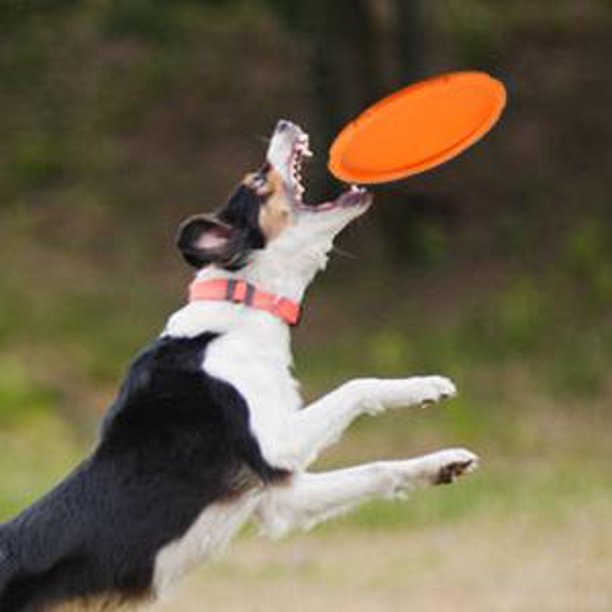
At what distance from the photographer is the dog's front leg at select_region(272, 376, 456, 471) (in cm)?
730

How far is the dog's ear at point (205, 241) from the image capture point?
7.58 metres

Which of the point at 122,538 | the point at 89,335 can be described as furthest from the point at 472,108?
the point at 89,335

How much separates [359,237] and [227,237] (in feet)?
50.7

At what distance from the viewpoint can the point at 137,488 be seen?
7207 millimetres

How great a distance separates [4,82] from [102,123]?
1.48 m

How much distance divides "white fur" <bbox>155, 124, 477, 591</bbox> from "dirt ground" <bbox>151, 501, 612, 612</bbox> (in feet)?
13.8

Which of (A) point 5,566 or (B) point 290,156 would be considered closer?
(A) point 5,566

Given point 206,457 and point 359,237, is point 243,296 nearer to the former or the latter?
point 206,457

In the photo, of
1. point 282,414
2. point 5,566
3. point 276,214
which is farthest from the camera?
point 276,214

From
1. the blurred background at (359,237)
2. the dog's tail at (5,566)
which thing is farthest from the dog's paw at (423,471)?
the blurred background at (359,237)

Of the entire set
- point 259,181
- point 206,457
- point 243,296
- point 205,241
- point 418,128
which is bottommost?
point 206,457

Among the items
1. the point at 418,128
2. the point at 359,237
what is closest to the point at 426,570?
the point at 418,128

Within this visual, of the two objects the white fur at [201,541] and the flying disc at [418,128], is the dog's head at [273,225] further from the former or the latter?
the white fur at [201,541]

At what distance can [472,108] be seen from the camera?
27.1 ft
